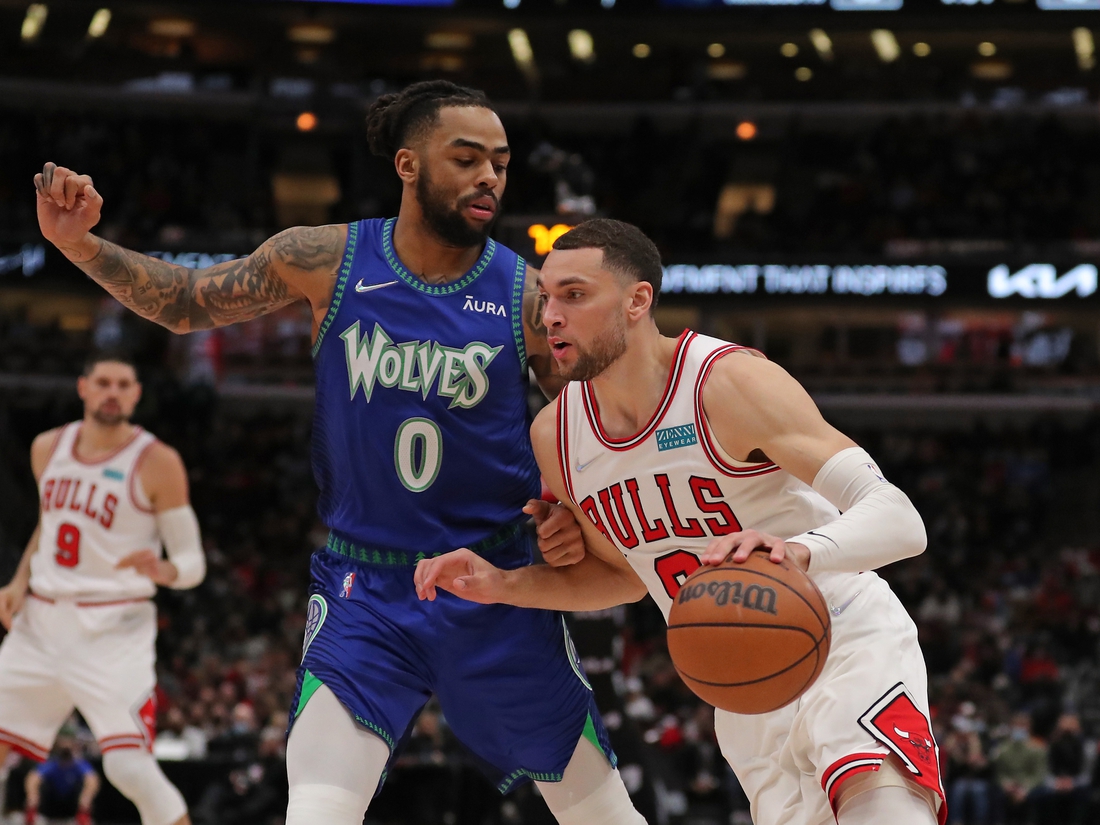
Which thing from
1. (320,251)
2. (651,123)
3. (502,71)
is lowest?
(320,251)

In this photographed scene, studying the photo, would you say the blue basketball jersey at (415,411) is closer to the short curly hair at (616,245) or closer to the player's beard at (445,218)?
the player's beard at (445,218)

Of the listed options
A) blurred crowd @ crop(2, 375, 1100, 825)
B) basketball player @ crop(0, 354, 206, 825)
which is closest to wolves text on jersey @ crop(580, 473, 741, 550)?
basketball player @ crop(0, 354, 206, 825)

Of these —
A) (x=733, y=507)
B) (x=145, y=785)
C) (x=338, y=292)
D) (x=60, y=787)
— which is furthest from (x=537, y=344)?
(x=60, y=787)

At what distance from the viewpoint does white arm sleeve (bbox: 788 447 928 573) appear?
10.5ft

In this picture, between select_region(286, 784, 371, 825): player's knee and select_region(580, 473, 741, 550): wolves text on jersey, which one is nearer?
select_region(286, 784, 371, 825): player's knee

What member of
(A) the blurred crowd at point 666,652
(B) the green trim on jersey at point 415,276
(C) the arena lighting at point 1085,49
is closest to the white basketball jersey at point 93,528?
(A) the blurred crowd at point 666,652

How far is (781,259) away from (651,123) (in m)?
5.54

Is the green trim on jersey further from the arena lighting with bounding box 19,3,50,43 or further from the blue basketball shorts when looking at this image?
the arena lighting with bounding box 19,3,50,43

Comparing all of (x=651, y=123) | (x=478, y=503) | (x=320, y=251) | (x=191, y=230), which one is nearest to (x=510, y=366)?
(x=478, y=503)

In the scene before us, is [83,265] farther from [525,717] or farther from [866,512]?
[866,512]

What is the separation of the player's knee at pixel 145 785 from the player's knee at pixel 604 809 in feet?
9.01

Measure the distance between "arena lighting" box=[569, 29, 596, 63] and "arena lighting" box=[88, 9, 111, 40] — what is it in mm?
8787

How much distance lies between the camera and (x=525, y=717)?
13.3ft

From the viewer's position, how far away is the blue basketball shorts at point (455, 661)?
3941mm
